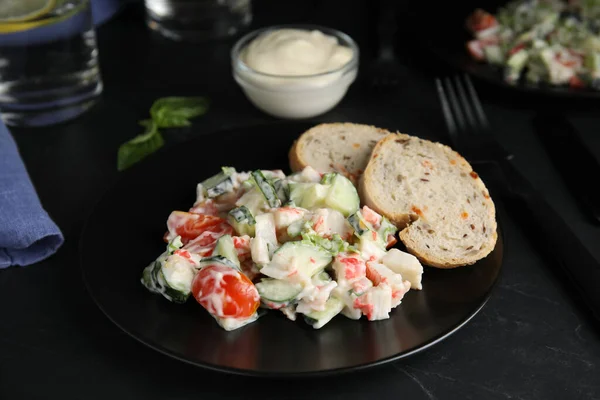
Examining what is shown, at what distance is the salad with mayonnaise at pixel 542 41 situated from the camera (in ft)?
10.1

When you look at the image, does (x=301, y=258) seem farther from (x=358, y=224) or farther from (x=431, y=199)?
(x=431, y=199)

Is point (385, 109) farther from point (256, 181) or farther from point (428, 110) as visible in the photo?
point (256, 181)

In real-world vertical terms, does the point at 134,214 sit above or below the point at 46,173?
above

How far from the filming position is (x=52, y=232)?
2393 millimetres

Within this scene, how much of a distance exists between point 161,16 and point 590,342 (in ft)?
8.20

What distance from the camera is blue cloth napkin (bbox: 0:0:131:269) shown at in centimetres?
235

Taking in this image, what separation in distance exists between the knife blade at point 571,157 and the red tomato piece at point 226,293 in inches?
49.7

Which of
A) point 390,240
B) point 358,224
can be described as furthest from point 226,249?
point 390,240

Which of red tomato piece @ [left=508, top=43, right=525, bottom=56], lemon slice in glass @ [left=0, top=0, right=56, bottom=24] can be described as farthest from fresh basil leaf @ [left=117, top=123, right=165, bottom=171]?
red tomato piece @ [left=508, top=43, right=525, bottom=56]

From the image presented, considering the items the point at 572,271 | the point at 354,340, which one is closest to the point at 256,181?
the point at 354,340

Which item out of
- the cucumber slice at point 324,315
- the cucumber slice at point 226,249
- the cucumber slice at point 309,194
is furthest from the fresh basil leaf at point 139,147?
the cucumber slice at point 324,315

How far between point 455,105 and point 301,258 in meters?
1.33

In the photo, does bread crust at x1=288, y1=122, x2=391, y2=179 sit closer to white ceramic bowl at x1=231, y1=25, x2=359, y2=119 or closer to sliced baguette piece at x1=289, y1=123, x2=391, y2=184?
Result: sliced baguette piece at x1=289, y1=123, x2=391, y2=184

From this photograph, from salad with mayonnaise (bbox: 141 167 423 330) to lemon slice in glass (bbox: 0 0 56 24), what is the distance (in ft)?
3.67
